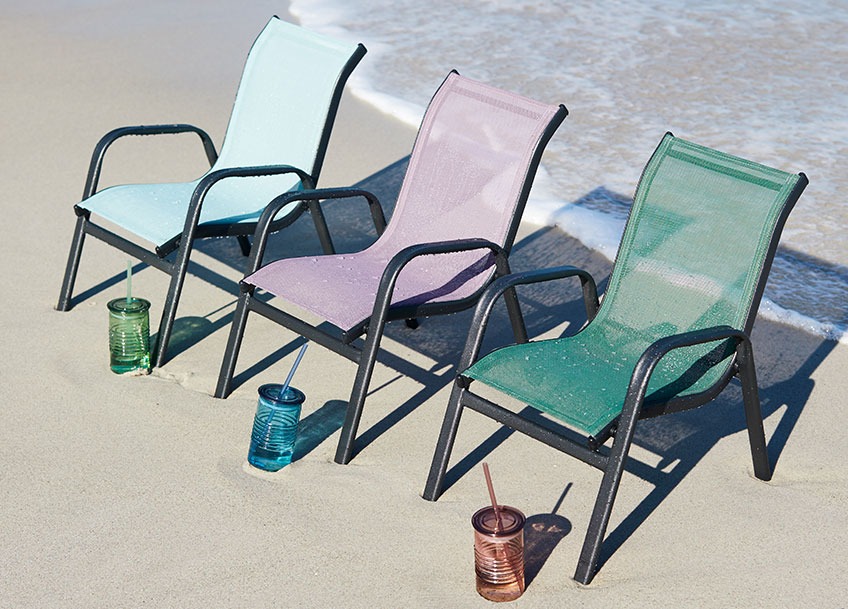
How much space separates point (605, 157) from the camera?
25.6ft

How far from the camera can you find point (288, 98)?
5320 millimetres

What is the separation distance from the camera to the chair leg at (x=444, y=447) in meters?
3.86

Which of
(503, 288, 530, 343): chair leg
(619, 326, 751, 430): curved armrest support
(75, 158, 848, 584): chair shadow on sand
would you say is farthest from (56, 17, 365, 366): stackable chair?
(619, 326, 751, 430): curved armrest support

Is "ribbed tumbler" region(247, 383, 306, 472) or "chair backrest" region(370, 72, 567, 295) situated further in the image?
"chair backrest" region(370, 72, 567, 295)

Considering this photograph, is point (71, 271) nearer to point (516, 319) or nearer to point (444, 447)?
point (516, 319)

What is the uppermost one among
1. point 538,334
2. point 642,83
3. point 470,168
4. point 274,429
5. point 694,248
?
point 694,248

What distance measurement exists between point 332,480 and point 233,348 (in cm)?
74

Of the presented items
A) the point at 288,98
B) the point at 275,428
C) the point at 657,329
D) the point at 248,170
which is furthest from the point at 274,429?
the point at 288,98

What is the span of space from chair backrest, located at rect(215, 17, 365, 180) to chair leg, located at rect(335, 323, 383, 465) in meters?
1.24

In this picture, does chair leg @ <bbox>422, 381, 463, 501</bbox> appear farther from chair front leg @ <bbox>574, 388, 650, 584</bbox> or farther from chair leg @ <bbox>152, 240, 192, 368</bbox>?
chair leg @ <bbox>152, 240, 192, 368</bbox>

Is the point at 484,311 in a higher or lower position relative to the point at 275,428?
higher

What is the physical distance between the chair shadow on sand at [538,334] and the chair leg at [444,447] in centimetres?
13

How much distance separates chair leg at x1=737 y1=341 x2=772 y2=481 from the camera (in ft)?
12.7

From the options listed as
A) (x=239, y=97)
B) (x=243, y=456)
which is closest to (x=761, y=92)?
(x=239, y=97)
